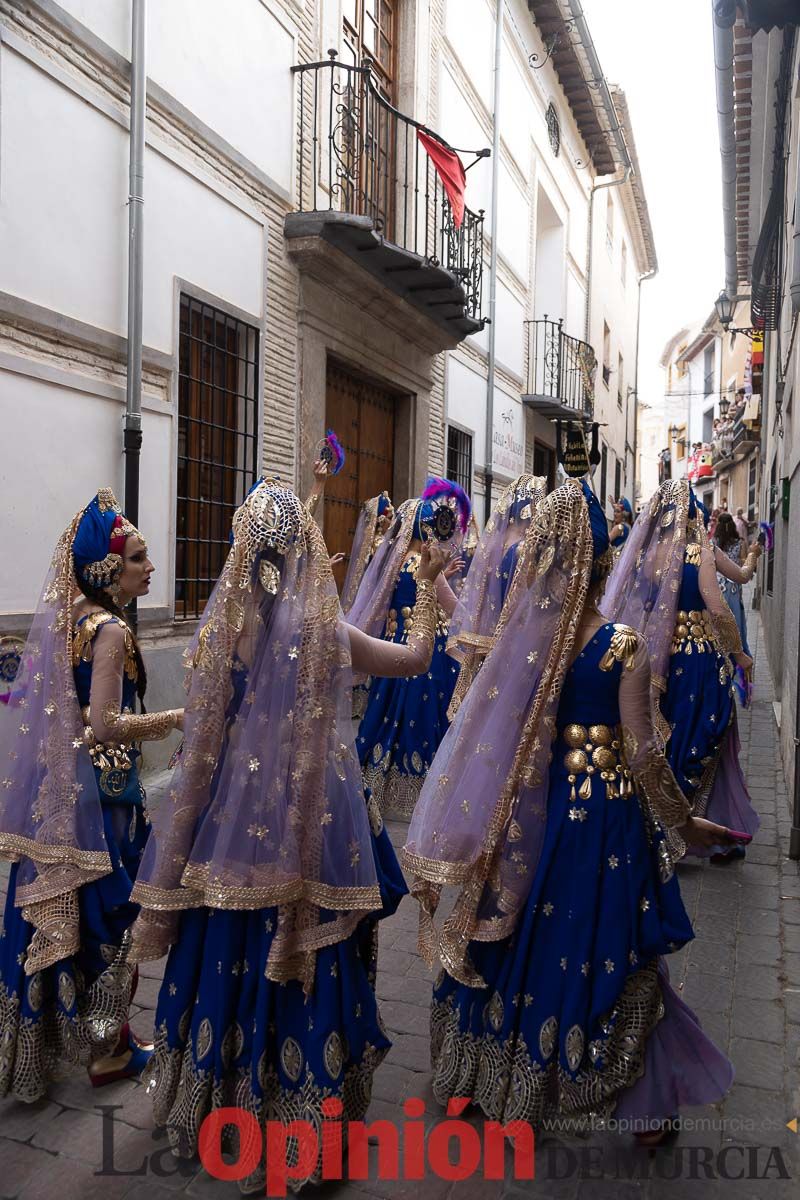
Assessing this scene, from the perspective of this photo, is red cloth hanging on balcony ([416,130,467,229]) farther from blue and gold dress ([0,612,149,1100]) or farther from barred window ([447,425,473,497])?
blue and gold dress ([0,612,149,1100])

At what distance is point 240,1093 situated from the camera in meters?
2.42

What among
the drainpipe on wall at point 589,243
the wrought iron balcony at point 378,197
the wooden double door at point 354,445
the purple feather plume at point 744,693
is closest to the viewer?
the wrought iron balcony at point 378,197

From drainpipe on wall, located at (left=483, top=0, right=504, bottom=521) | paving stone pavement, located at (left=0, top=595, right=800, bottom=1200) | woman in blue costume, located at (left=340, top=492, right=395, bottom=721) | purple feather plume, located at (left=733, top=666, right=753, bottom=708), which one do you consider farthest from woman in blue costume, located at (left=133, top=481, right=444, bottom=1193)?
drainpipe on wall, located at (left=483, top=0, right=504, bottom=521)

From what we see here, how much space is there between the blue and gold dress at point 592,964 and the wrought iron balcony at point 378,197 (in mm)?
6726

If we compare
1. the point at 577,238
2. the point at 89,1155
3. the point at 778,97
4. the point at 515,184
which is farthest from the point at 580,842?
the point at 577,238

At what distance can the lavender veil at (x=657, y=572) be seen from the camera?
16.6 feet

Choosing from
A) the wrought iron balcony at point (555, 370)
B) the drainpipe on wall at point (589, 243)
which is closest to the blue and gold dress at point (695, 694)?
the wrought iron balcony at point (555, 370)

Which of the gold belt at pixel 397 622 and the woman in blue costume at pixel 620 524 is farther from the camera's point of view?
the woman in blue costume at pixel 620 524

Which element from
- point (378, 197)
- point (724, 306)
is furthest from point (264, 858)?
point (724, 306)

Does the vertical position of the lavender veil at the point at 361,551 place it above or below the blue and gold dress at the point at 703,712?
above

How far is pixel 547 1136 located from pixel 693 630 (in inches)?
122

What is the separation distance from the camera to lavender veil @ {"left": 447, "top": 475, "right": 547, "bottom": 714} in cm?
491

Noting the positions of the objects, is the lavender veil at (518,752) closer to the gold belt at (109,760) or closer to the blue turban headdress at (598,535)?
the blue turban headdress at (598,535)

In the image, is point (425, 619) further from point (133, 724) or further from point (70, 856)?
point (70, 856)
